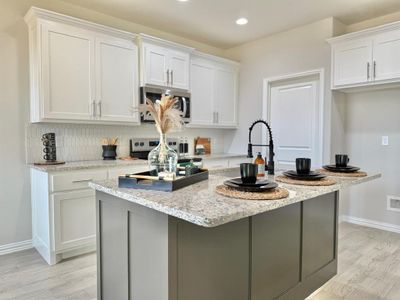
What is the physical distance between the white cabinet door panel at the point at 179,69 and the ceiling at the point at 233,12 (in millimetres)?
433

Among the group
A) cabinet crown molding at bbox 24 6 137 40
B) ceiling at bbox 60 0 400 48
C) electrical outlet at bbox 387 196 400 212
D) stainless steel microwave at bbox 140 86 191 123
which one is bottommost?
electrical outlet at bbox 387 196 400 212

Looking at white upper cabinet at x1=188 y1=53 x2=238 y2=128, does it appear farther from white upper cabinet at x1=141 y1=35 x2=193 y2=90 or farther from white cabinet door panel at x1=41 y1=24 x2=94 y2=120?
white cabinet door panel at x1=41 y1=24 x2=94 y2=120

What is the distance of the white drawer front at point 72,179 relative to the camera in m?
2.66

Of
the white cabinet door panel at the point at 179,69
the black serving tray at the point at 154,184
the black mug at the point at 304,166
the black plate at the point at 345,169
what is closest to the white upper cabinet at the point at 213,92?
the white cabinet door panel at the point at 179,69

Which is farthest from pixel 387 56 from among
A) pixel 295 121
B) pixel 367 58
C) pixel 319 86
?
pixel 295 121

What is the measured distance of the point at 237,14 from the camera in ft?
11.9

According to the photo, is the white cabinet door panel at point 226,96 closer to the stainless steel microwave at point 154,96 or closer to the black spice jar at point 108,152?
the stainless steel microwave at point 154,96

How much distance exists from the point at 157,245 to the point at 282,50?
12.5ft

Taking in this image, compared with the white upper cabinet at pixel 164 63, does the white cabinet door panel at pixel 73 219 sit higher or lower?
lower

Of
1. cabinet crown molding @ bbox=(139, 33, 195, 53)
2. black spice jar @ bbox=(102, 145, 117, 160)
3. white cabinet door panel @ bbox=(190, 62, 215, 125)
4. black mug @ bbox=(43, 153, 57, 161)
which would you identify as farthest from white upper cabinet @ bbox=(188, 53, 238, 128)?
black mug @ bbox=(43, 153, 57, 161)

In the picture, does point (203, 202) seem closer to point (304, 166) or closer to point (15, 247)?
point (304, 166)

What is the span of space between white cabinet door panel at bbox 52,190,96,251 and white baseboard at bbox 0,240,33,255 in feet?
2.20

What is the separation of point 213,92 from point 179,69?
30.3 inches

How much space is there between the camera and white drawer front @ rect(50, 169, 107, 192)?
8.74 feet
